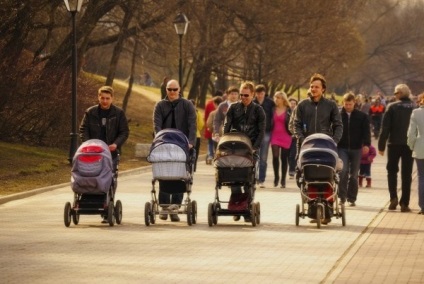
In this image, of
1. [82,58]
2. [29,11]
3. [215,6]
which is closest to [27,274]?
[29,11]

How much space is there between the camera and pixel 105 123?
19.0 m

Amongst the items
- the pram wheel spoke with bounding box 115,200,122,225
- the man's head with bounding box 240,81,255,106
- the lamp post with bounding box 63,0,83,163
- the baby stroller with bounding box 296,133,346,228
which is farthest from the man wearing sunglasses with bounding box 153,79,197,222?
the lamp post with bounding box 63,0,83,163

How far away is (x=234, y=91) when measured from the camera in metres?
26.2

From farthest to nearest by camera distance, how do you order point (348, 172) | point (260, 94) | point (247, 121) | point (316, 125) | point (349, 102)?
point (260, 94)
point (349, 102)
point (348, 172)
point (247, 121)
point (316, 125)

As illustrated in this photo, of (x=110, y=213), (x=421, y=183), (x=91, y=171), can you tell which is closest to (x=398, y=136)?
(x=421, y=183)

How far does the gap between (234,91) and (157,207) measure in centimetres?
728

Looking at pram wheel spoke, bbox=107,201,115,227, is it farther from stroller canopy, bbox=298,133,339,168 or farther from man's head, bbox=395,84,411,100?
man's head, bbox=395,84,411,100

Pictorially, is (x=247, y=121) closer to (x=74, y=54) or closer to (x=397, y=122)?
(x=397, y=122)

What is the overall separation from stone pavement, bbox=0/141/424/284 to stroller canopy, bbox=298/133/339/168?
2.76 feet

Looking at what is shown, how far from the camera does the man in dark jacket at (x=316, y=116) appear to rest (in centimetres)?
1923

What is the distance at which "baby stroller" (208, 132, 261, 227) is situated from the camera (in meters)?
18.6

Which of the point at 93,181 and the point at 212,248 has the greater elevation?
the point at 93,181

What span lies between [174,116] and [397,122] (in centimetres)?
418

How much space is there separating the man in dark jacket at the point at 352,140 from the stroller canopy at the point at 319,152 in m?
3.42
